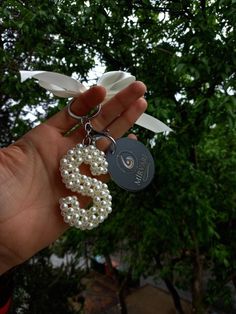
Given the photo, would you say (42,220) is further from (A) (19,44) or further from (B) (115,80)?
(A) (19,44)

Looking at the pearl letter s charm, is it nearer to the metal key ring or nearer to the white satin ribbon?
the metal key ring

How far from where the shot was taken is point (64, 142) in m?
1.26

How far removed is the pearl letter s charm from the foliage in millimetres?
610

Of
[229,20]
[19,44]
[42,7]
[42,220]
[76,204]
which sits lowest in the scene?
[42,220]

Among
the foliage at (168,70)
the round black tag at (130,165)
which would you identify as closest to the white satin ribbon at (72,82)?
the round black tag at (130,165)

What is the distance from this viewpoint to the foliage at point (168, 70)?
151 centimetres

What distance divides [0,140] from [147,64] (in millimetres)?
3062

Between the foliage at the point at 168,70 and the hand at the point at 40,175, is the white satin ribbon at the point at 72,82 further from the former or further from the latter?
the foliage at the point at 168,70

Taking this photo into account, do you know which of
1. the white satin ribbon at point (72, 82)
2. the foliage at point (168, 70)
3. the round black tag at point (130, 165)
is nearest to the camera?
the white satin ribbon at point (72, 82)

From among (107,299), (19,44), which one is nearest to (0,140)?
(19,44)

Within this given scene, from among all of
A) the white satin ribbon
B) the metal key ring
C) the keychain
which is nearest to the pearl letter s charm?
the keychain

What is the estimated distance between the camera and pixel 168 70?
6.09 feet

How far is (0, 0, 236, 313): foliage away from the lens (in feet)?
4.97

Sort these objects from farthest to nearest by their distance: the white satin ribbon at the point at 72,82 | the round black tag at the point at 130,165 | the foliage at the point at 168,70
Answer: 1. the foliage at the point at 168,70
2. the round black tag at the point at 130,165
3. the white satin ribbon at the point at 72,82
